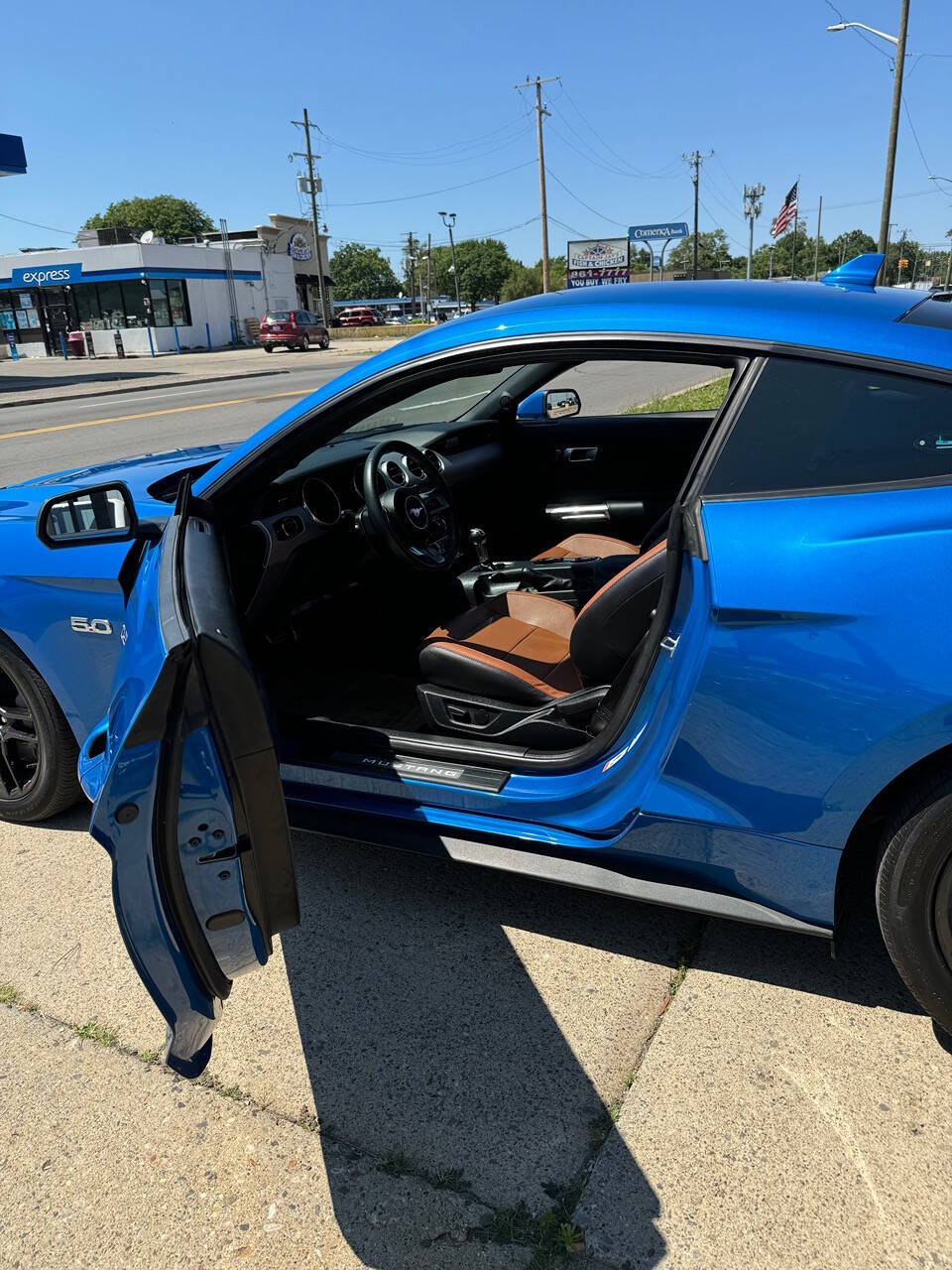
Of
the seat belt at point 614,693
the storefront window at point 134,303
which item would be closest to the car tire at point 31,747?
the seat belt at point 614,693

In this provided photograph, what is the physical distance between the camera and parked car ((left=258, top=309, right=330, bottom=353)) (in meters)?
37.6

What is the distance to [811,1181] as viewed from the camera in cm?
186

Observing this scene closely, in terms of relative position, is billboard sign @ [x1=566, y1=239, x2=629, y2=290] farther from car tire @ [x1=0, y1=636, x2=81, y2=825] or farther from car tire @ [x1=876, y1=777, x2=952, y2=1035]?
car tire @ [x1=876, y1=777, x2=952, y2=1035]

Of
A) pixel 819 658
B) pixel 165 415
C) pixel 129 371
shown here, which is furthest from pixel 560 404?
pixel 129 371

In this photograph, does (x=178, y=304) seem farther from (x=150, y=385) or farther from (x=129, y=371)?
(x=150, y=385)

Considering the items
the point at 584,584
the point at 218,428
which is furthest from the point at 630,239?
the point at 584,584

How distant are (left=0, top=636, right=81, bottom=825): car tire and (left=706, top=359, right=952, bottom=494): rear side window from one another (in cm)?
215

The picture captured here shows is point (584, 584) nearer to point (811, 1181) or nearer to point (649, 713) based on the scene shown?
point (649, 713)

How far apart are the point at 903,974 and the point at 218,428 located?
41.8 ft

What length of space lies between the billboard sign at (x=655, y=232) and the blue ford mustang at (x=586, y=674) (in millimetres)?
58700

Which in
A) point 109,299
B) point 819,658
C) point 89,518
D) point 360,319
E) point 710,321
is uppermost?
point 109,299

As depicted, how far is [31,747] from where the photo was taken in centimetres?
315

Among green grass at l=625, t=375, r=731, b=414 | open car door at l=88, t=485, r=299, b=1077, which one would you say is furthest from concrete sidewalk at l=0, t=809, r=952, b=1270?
green grass at l=625, t=375, r=731, b=414

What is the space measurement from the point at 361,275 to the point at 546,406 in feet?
469
